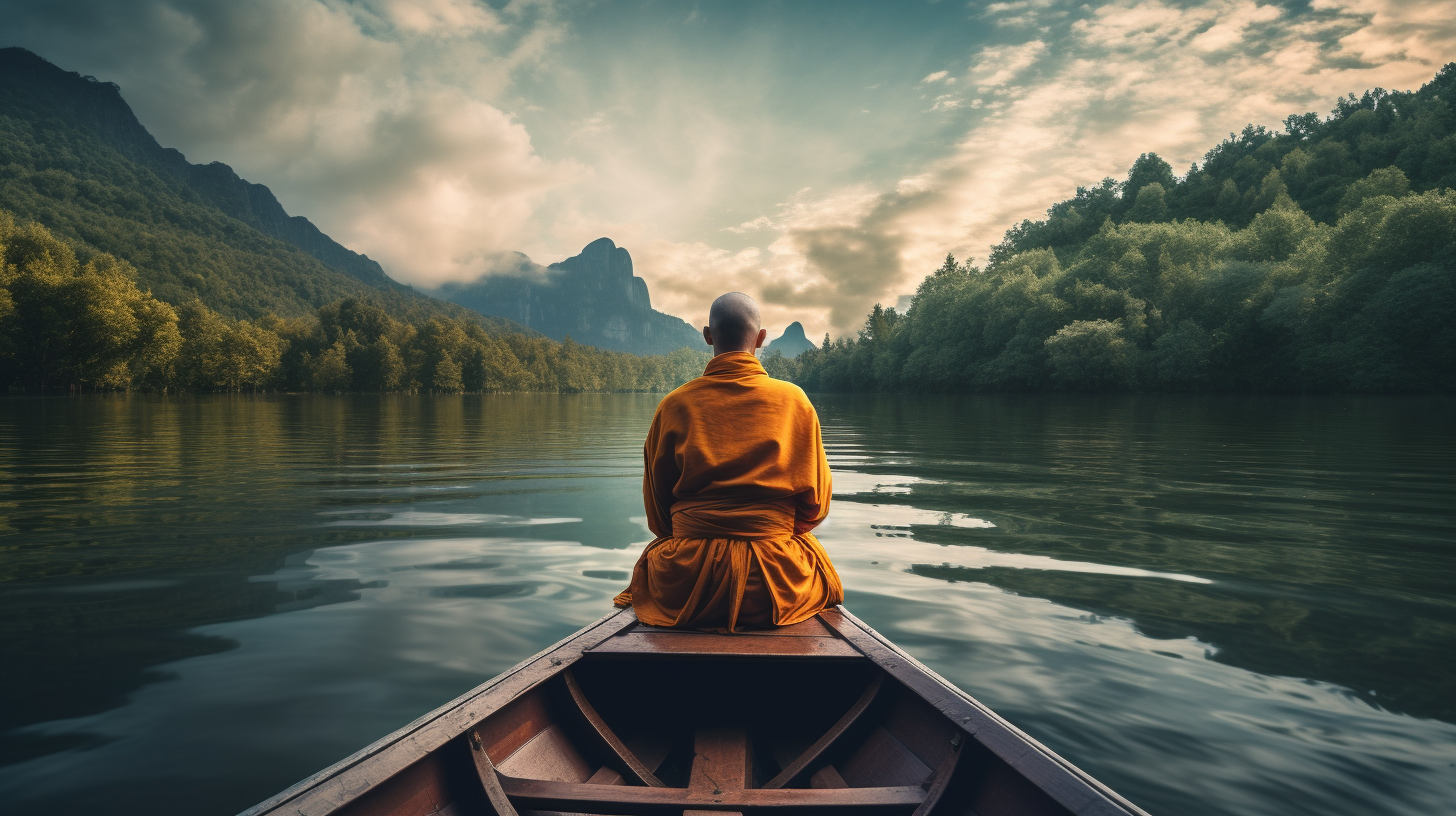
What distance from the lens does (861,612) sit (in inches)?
207

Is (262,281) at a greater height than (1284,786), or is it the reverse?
(262,281)

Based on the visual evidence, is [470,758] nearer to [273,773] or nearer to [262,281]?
[273,773]

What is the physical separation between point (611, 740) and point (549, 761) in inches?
10.8

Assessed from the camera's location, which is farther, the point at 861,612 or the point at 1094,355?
the point at 1094,355

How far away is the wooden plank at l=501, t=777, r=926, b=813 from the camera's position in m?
2.25

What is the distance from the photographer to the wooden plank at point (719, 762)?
2.56 metres

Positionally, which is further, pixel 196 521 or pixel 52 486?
pixel 52 486

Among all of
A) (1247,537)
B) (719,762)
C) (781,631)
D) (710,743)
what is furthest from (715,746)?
(1247,537)

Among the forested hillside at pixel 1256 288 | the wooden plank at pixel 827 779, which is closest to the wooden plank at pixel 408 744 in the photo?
the wooden plank at pixel 827 779

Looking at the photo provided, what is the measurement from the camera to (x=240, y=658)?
4.26m

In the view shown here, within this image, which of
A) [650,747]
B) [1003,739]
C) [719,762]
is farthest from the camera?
[650,747]

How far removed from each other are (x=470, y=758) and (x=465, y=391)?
129279mm

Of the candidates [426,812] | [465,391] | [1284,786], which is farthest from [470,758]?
[465,391]

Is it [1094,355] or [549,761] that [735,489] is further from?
[1094,355]
